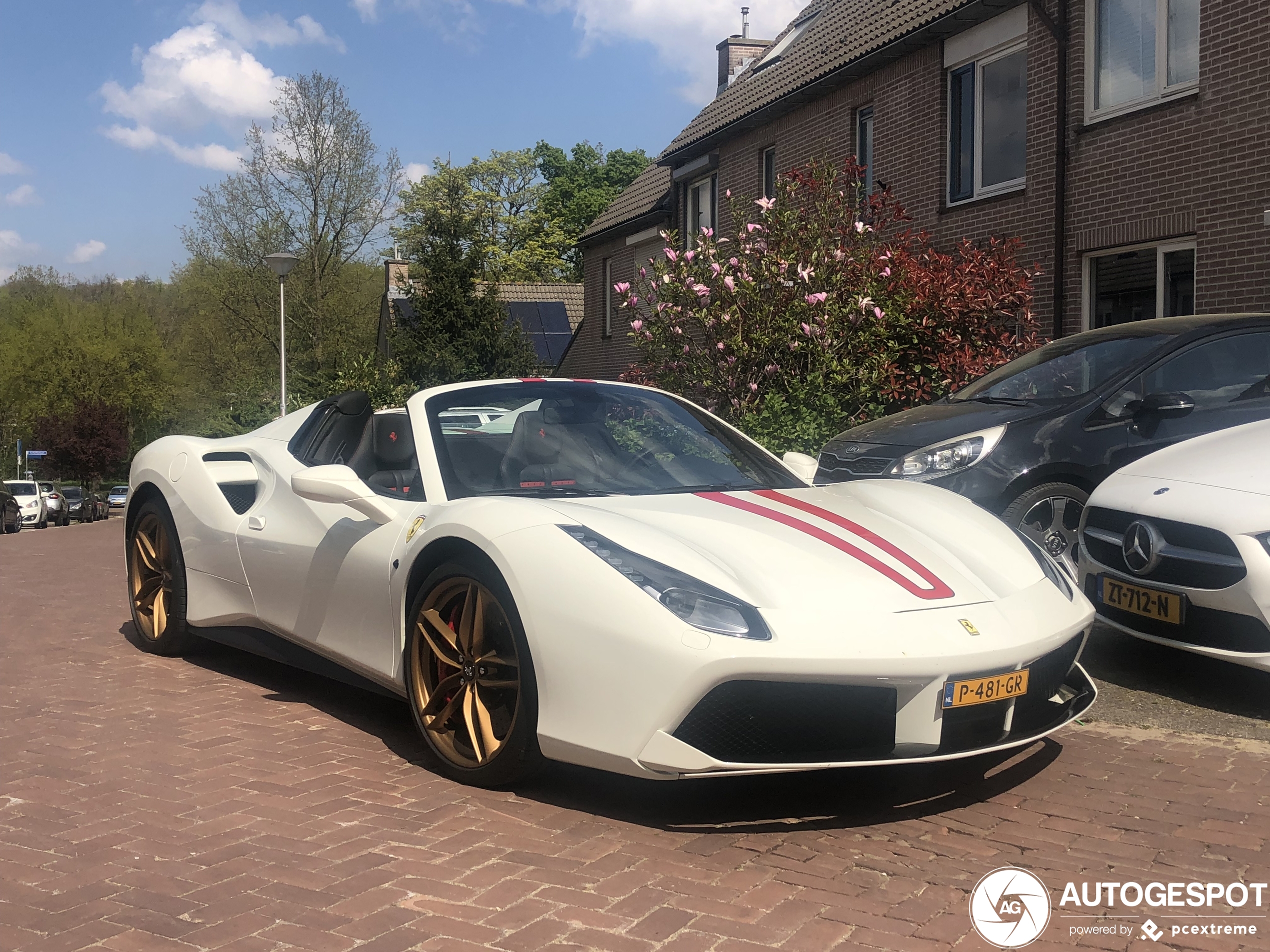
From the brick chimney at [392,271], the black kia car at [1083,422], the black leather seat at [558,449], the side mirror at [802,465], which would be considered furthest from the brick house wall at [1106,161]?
the brick chimney at [392,271]

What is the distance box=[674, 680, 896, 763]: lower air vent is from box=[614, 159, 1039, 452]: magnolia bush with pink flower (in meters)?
6.45

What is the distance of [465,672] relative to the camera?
12.9 ft

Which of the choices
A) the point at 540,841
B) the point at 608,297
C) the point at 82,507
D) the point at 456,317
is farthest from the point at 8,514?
the point at 540,841

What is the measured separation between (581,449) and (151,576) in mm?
2847

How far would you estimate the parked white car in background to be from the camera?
3862 centimetres

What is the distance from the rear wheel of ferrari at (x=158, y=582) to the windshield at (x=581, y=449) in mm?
1964

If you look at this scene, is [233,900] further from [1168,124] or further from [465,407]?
[1168,124]

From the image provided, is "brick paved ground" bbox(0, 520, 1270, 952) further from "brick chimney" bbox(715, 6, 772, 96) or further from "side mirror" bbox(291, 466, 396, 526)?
"brick chimney" bbox(715, 6, 772, 96)

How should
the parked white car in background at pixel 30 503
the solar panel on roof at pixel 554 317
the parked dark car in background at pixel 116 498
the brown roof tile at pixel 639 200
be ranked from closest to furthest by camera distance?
1. the brown roof tile at pixel 639 200
2. the parked white car in background at pixel 30 503
3. the solar panel on roof at pixel 554 317
4. the parked dark car in background at pixel 116 498

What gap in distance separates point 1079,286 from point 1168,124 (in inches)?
70.9

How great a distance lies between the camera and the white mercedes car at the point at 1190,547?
468cm

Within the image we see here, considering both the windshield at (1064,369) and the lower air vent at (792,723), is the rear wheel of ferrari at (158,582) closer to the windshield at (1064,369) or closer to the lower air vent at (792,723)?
the lower air vent at (792,723)

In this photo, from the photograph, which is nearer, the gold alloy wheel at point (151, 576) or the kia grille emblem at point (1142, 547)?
the kia grille emblem at point (1142, 547)

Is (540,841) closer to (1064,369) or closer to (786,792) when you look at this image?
(786,792)
